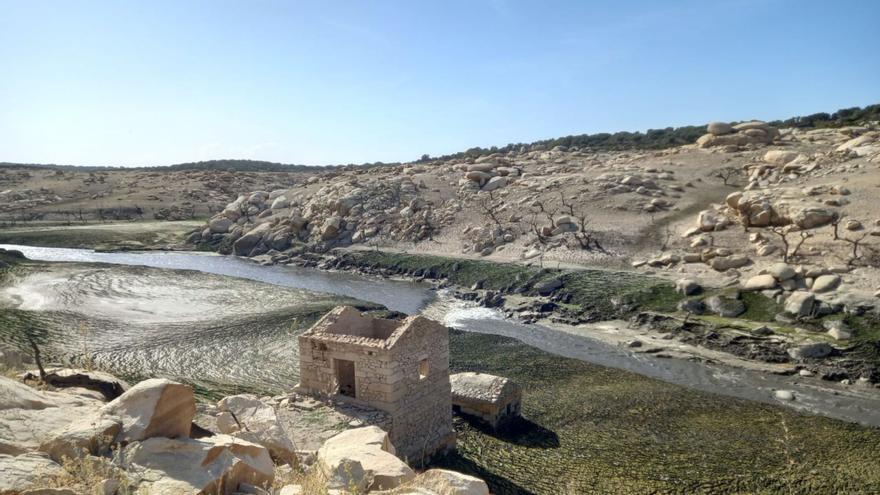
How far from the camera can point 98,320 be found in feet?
89.2

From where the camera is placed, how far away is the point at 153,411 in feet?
25.1

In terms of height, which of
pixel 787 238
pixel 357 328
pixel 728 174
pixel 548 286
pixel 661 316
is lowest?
pixel 661 316

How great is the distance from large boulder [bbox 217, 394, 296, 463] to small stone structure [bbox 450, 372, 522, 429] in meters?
7.67

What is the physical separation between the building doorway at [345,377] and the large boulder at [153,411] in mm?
7099

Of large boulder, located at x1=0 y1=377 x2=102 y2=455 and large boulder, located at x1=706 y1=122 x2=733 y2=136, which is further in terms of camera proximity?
large boulder, located at x1=706 y1=122 x2=733 y2=136

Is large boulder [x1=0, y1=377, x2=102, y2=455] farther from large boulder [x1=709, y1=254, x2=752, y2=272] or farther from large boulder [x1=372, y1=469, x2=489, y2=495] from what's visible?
large boulder [x1=709, y1=254, x2=752, y2=272]

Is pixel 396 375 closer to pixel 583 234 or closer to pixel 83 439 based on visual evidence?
pixel 83 439

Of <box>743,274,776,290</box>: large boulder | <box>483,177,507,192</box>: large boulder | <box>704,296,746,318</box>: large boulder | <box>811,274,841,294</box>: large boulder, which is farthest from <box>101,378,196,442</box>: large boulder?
<box>483,177,507,192</box>: large boulder

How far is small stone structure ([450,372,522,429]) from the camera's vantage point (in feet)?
57.1

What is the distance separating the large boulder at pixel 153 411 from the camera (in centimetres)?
745

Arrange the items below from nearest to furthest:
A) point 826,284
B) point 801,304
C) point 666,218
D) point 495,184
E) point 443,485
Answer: point 443,485, point 801,304, point 826,284, point 666,218, point 495,184

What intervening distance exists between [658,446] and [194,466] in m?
13.3

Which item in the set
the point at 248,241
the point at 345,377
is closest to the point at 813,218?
the point at 345,377

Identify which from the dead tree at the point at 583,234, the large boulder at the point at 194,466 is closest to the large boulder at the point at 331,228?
the dead tree at the point at 583,234
